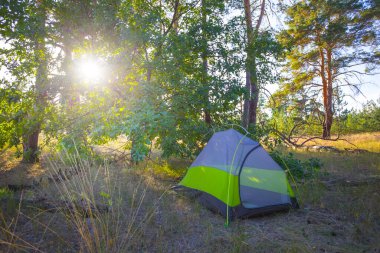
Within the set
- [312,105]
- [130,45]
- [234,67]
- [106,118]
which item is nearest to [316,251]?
[106,118]

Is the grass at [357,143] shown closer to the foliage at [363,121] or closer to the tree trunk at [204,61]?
the foliage at [363,121]

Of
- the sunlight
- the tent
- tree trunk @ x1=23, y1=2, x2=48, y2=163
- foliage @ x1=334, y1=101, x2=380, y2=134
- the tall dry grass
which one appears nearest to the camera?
the tall dry grass

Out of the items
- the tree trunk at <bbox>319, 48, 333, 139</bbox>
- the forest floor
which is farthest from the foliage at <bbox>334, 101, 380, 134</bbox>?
the forest floor

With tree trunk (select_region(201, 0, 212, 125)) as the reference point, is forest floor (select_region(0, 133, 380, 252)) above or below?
below

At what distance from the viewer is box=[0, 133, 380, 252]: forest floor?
3.68 meters

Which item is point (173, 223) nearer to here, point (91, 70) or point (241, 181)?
point (241, 181)

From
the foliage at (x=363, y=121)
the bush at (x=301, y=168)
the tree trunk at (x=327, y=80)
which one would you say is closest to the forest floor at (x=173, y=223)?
the bush at (x=301, y=168)

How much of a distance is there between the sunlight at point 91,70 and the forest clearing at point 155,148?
3 cm

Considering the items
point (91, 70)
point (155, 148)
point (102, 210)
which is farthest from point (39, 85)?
point (102, 210)

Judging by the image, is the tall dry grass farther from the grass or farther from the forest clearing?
the grass

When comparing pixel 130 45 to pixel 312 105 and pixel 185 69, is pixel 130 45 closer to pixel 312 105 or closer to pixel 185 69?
pixel 185 69

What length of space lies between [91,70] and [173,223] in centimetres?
513

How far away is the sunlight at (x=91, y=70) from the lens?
7.59m

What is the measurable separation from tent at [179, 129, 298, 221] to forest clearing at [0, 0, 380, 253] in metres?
0.03
